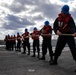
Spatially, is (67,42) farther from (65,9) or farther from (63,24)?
(65,9)

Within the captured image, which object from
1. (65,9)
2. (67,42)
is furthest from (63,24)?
(67,42)

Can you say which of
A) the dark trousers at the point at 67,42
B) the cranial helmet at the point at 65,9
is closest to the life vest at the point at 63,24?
the cranial helmet at the point at 65,9

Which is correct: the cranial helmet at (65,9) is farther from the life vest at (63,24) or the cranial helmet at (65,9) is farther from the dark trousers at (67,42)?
the dark trousers at (67,42)

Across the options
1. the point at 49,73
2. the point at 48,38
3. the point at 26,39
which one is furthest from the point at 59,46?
the point at 26,39

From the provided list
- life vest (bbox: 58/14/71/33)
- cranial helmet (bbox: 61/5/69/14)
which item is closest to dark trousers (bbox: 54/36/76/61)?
life vest (bbox: 58/14/71/33)

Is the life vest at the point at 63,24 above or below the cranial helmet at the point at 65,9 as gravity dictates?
below

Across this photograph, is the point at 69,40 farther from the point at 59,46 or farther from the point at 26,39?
the point at 26,39

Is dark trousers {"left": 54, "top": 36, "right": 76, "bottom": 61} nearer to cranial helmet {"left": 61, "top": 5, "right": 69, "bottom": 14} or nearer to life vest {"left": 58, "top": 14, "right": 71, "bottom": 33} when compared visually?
life vest {"left": 58, "top": 14, "right": 71, "bottom": 33}

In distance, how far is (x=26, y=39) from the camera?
21.8 metres

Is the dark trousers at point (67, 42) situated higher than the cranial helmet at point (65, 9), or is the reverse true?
the cranial helmet at point (65, 9)

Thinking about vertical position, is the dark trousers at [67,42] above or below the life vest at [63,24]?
below

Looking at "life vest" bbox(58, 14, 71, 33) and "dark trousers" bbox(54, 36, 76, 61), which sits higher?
"life vest" bbox(58, 14, 71, 33)

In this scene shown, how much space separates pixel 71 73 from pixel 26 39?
13164 mm

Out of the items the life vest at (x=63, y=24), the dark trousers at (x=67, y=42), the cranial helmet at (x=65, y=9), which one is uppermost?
the cranial helmet at (x=65, y=9)
